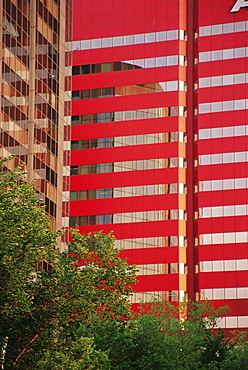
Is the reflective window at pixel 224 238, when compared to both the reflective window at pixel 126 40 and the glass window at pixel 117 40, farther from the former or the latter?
the glass window at pixel 117 40

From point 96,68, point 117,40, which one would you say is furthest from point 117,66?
point 117,40

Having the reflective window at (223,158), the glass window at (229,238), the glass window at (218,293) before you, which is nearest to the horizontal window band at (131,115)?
the reflective window at (223,158)

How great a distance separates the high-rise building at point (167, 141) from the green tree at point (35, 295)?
65.2m

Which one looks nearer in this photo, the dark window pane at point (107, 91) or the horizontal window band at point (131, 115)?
the horizontal window band at point (131, 115)

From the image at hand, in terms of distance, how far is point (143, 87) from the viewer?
404ft

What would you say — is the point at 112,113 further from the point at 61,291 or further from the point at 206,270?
the point at 61,291

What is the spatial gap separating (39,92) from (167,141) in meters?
45.1

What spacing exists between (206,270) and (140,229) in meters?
11.3

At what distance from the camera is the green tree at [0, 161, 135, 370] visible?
45094mm

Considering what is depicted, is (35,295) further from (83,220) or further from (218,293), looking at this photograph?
(83,220)

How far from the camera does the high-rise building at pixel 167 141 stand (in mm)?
116312

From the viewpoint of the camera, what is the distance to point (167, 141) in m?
121

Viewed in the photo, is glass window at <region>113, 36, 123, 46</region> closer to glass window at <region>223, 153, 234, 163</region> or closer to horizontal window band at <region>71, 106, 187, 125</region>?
horizontal window band at <region>71, 106, 187, 125</region>

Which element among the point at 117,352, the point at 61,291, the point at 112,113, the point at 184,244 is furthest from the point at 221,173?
the point at 61,291
